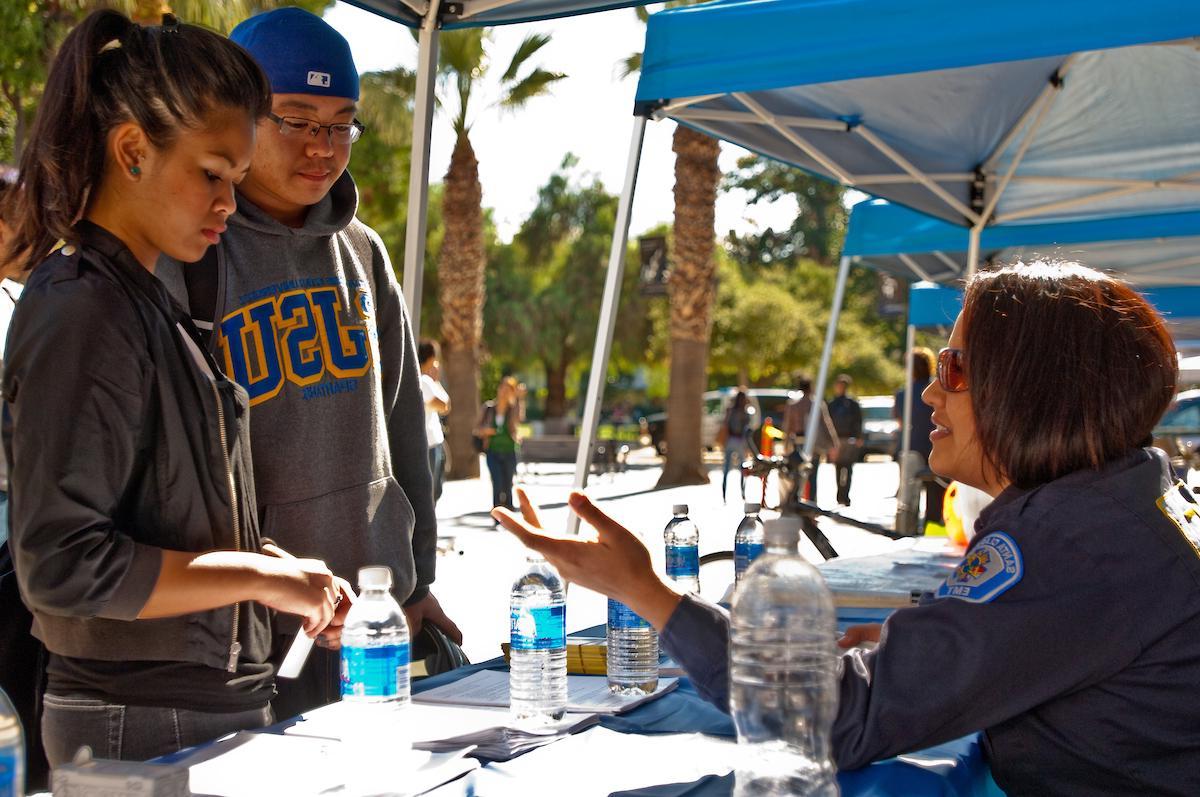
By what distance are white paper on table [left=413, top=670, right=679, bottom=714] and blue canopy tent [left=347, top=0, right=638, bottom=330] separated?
186 cm


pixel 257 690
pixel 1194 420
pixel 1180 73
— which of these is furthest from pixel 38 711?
pixel 1194 420

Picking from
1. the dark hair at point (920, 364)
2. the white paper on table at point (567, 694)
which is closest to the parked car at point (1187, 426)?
the dark hair at point (920, 364)

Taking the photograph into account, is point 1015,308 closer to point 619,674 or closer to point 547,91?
point 619,674

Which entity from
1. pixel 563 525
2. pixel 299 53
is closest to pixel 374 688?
pixel 299 53

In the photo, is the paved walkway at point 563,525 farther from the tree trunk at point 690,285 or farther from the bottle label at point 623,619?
the tree trunk at point 690,285

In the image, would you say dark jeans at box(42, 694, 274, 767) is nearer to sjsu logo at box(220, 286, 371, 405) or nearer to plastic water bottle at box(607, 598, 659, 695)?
sjsu logo at box(220, 286, 371, 405)

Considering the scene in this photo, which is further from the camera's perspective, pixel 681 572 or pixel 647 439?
pixel 647 439

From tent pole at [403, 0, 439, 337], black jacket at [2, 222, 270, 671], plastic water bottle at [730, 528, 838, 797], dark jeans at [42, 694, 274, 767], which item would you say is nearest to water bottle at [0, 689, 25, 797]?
black jacket at [2, 222, 270, 671]

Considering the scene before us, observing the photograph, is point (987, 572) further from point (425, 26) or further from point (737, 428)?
point (737, 428)

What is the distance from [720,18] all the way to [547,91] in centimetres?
1595

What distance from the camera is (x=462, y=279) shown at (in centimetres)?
2034

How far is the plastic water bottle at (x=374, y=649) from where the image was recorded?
179cm

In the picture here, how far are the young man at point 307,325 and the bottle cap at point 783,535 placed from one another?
94 cm

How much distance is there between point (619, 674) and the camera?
235 centimetres
